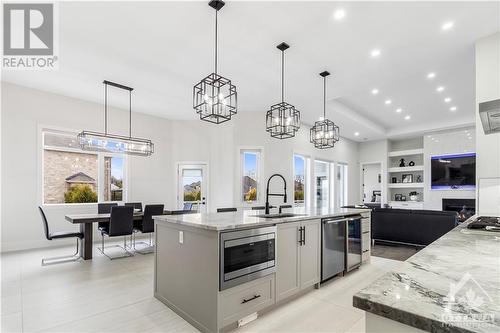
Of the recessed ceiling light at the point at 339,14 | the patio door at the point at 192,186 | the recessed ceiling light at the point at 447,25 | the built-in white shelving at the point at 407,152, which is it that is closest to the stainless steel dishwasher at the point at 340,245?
the recessed ceiling light at the point at 339,14

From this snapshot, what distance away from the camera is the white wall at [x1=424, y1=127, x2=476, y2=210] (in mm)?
8266

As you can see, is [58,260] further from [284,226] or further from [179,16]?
[179,16]

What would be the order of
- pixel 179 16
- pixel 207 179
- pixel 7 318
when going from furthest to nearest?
pixel 207 179
pixel 179 16
pixel 7 318

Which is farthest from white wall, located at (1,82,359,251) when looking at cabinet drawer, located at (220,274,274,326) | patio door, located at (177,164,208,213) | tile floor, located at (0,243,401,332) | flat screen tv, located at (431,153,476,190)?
cabinet drawer, located at (220,274,274,326)

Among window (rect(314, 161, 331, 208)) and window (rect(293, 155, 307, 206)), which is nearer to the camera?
window (rect(293, 155, 307, 206))

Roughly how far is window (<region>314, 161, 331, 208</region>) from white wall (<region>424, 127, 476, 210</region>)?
3294 millimetres

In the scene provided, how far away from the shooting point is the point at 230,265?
2266mm

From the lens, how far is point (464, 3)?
2895 millimetres

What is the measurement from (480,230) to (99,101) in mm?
7004

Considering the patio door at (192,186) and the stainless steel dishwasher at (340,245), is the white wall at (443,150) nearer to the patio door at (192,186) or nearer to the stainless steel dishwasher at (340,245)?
the stainless steel dishwasher at (340,245)

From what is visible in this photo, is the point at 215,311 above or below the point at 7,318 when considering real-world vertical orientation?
above

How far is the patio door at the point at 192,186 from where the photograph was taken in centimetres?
751

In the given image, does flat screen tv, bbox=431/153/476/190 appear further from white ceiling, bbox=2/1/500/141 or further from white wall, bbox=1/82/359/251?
white wall, bbox=1/82/359/251

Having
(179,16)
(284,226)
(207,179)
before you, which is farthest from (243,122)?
(284,226)
